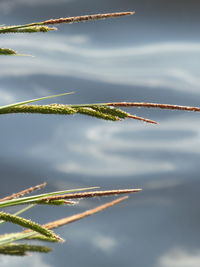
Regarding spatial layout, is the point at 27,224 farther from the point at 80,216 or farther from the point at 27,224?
the point at 80,216

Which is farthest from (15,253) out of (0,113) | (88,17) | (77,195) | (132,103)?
(88,17)

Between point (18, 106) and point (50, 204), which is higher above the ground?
point (18, 106)

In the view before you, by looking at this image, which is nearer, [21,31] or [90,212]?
[21,31]

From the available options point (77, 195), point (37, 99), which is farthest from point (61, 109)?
point (77, 195)

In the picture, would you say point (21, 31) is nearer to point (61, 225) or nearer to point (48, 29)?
point (48, 29)

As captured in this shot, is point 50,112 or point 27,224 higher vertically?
point 50,112

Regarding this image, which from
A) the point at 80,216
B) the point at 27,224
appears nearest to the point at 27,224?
the point at 27,224

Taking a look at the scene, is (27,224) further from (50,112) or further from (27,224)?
(50,112)

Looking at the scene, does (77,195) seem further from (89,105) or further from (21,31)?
(21,31)

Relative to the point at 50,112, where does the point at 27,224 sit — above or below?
below

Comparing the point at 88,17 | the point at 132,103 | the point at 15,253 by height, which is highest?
the point at 88,17
